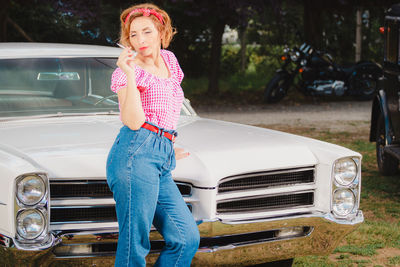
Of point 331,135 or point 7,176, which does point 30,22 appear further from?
point 7,176

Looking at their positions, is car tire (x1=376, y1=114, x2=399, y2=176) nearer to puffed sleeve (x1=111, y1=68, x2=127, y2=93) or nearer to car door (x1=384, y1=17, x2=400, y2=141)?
car door (x1=384, y1=17, x2=400, y2=141)

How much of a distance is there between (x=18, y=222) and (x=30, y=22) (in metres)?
20.3

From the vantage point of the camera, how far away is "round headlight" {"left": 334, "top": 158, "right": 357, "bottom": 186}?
12.6 feet

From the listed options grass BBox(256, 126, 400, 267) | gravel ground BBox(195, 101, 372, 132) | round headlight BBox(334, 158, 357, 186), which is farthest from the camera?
gravel ground BBox(195, 101, 372, 132)

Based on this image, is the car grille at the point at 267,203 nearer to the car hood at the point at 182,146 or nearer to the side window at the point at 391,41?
the car hood at the point at 182,146

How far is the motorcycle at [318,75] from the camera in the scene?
16.6 m

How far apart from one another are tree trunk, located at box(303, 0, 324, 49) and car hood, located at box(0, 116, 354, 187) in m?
14.9

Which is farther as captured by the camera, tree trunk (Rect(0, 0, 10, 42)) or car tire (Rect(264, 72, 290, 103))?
car tire (Rect(264, 72, 290, 103))

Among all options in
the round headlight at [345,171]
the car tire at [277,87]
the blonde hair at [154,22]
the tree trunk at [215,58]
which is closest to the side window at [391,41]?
the round headlight at [345,171]

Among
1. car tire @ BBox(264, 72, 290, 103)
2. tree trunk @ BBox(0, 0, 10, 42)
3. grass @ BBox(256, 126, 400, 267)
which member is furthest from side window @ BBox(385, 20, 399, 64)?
tree trunk @ BBox(0, 0, 10, 42)

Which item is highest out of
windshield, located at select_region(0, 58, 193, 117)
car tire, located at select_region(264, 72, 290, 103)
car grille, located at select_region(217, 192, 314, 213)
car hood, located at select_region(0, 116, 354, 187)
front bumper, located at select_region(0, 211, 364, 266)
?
windshield, located at select_region(0, 58, 193, 117)

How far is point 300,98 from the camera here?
1817 centimetres

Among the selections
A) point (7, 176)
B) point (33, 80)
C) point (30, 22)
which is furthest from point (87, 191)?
point (30, 22)

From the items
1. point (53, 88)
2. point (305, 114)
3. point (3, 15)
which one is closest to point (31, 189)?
point (53, 88)
